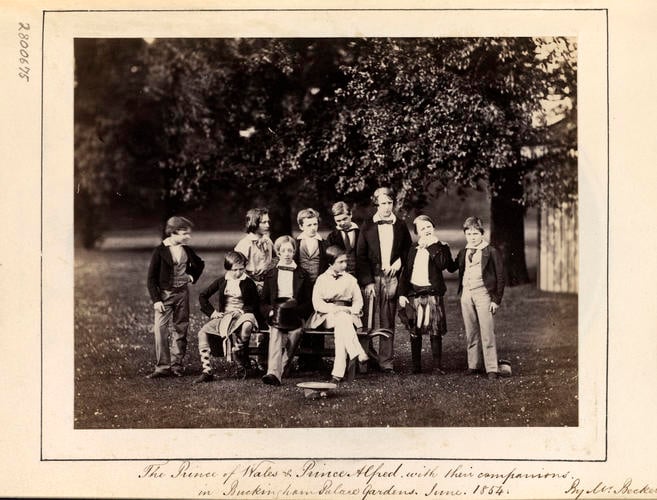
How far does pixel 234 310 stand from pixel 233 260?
394 mm

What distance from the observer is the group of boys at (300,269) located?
5.38m

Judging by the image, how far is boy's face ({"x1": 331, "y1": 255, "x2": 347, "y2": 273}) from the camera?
5340mm

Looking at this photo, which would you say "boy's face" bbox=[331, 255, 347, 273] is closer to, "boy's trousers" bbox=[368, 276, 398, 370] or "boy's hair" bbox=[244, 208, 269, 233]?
"boy's trousers" bbox=[368, 276, 398, 370]

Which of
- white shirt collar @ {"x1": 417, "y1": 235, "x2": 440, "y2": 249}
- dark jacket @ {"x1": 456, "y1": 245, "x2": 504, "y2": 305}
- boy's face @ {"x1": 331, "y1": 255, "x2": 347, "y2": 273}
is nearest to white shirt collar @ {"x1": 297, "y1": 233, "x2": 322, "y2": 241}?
boy's face @ {"x1": 331, "y1": 255, "x2": 347, "y2": 273}

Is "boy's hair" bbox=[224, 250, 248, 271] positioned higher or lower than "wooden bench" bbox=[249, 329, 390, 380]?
higher

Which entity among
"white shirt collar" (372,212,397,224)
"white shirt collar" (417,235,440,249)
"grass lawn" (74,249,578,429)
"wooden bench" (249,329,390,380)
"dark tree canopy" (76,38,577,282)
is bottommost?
"grass lawn" (74,249,578,429)

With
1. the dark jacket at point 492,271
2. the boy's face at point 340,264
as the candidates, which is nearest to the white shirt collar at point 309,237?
the boy's face at point 340,264

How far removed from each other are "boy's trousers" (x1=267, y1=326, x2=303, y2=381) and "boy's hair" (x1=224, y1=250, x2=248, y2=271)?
0.56 m

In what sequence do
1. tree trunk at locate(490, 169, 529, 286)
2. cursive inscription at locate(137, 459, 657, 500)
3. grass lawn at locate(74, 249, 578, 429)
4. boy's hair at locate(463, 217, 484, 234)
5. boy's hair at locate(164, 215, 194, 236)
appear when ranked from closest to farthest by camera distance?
1. cursive inscription at locate(137, 459, 657, 500)
2. grass lawn at locate(74, 249, 578, 429)
3. boy's hair at locate(463, 217, 484, 234)
4. boy's hair at locate(164, 215, 194, 236)
5. tree trunk at locate(490, 169, 529, 286)

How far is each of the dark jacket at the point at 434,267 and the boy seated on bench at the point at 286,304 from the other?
76 cm

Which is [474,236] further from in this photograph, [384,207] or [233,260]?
[233,260]

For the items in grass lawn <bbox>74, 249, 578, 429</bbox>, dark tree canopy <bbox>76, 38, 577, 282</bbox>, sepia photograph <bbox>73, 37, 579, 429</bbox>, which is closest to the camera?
grass lawn <bbox>74, 249, 578, 429</bbox>
